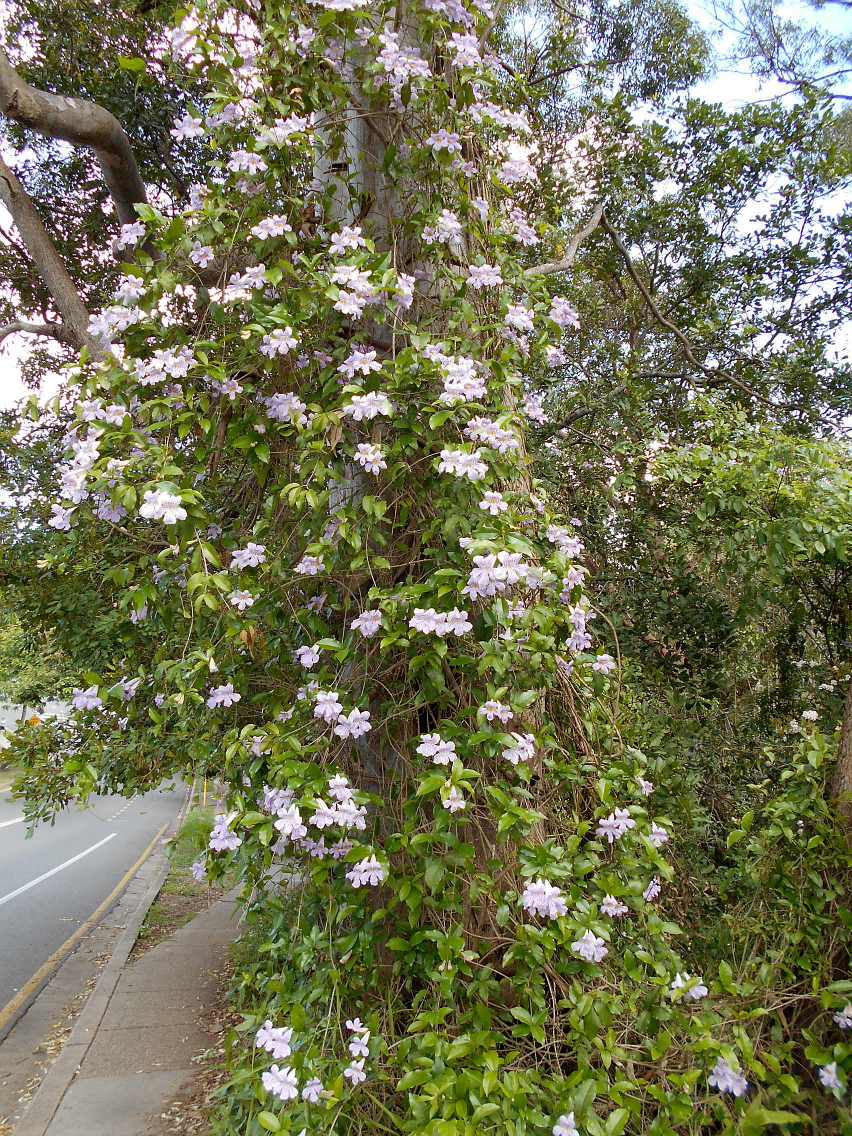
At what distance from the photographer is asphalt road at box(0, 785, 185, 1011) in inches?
260

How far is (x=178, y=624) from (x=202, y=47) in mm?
1815

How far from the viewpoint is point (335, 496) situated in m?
2.79

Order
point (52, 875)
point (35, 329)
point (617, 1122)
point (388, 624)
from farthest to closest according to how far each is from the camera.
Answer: point (52, 875) < point (35, 329) < point (388, 624) < point (617, 1122)

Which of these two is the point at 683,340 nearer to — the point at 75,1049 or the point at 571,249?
the point at 571,249

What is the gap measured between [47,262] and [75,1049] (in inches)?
183

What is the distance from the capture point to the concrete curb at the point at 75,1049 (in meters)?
3.54

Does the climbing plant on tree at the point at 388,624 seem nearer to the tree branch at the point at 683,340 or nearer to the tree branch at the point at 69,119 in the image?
the tree branch at the point at 69,119

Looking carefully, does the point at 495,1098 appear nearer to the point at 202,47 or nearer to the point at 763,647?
the point at 202,47

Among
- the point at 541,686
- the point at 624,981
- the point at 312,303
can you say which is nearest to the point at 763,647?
the point at 624,981

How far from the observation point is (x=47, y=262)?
4.64 metres

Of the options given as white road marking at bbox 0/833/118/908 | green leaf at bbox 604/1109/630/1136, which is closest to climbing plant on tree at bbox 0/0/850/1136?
green leaf at bbox 604/1109/630/1136

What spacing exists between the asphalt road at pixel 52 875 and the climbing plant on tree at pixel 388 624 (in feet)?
7.99

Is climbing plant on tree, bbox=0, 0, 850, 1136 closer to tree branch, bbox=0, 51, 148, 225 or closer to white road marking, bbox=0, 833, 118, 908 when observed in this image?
tree branch, bbox=0, 51, 148, 225

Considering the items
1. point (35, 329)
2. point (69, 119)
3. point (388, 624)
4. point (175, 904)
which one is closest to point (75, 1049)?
point (388, 624)
